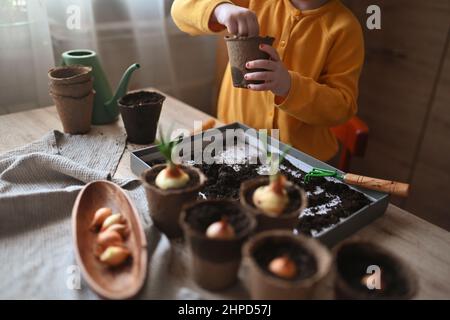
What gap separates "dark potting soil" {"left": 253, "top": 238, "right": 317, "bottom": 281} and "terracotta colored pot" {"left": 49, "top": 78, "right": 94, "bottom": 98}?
64 cm

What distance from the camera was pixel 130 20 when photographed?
1344 mm

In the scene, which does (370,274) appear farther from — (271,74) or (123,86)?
(123,86)

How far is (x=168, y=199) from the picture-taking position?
57cm

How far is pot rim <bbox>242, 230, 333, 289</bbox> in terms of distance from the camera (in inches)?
17.0

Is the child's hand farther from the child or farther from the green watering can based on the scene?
the green watering can

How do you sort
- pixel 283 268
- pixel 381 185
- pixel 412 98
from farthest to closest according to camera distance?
pixel 412 98 < pixel 381 185 < pixel 283 268

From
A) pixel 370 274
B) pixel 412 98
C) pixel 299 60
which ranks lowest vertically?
pixel 412 98

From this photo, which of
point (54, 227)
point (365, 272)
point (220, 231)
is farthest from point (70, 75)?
point (365, 272)

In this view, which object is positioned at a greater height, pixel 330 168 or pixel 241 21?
pixel 241 21

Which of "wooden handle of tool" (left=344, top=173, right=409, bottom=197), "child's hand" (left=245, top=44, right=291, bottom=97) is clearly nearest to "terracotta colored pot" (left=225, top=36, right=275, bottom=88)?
"child's hand" (left=245, top=44, right=291, bottom=97)

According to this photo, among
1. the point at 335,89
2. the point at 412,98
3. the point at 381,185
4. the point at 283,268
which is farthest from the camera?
the point at 412,98

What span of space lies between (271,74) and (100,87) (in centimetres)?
46

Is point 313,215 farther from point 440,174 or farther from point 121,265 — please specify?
point 440,174
